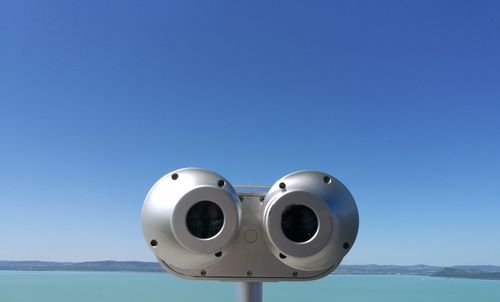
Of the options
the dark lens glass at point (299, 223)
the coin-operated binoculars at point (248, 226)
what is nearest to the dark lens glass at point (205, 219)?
the coin-operated binoculars at point (248, 226)


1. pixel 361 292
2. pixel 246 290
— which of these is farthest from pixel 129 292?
pixel 246 290

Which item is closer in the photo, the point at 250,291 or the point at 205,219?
the point at 205,219

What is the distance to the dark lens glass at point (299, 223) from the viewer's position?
740 mm

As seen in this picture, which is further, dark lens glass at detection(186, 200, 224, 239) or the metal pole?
the metal pole

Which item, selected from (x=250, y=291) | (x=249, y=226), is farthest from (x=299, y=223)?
(x=250, y=291)

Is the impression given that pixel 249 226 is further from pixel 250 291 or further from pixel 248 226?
pixel 250 291

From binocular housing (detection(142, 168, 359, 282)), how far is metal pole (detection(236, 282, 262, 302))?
5cm

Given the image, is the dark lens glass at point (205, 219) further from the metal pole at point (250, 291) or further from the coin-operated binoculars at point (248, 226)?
the metal pole at point (250, 291)

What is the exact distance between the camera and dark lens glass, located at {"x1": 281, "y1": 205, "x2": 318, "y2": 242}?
2.43 feet

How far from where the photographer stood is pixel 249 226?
30.5 inches

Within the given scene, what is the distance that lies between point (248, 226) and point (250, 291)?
0.16 meters

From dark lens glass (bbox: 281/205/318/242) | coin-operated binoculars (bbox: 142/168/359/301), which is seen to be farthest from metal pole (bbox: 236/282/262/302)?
dark lens glass (bbox: 281/205/318/242)

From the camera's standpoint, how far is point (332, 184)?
792mm

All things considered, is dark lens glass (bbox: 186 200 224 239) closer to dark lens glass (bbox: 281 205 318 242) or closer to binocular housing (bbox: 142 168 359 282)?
binocular housing (bbox: 142 168 359 282)
